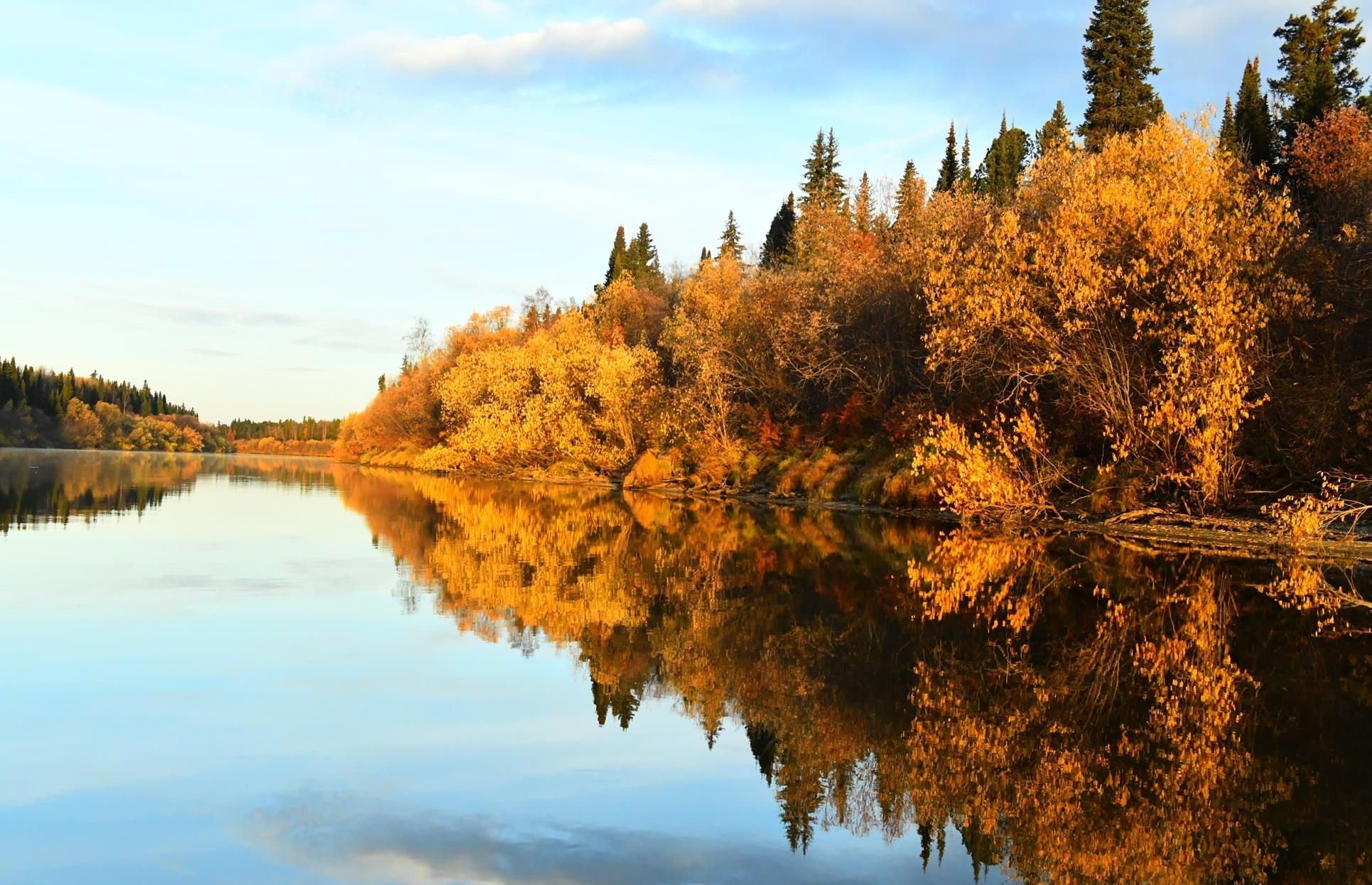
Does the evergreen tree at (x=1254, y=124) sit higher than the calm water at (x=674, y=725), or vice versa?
the evergreen tree at (x=1254, y=124)

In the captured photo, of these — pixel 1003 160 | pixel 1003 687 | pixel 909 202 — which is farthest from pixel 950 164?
pixel 1003 687

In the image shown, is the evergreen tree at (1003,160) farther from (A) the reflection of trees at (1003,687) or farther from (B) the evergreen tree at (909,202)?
(A) the reflection of trees at (1003,687)

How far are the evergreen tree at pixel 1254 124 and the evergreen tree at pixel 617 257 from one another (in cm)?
5659

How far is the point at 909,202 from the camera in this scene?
49.1m

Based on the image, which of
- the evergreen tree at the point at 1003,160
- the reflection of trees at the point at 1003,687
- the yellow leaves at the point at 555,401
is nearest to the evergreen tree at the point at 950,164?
the evergreen tree at the point at 1003,160

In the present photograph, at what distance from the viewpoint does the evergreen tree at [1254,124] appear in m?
58.4

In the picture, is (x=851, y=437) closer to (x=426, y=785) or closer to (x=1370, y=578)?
(x=1370, y=578)

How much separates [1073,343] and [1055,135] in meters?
15.3

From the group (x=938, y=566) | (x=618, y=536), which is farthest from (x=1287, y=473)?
(x=618, y=536)

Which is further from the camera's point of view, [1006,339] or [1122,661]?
[1006,339]

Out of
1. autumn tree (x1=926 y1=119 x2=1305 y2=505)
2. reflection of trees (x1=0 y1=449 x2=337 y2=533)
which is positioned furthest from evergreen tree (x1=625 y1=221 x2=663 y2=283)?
autumn tree (x1=926 y1=119 x2=1305 y2=505)

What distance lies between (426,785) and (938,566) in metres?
14.8

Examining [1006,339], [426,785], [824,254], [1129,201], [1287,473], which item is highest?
[824,254]

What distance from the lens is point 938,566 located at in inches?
802
